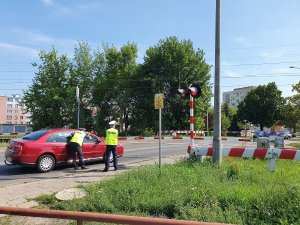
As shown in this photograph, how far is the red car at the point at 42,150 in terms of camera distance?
1268 centimetres

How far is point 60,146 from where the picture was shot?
1349 centimetres

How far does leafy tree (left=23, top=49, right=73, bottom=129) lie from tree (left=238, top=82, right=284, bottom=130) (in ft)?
146

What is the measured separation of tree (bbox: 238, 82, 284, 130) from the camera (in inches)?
3083

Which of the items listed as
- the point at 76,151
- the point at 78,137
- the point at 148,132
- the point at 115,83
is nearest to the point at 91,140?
the point at 78,137

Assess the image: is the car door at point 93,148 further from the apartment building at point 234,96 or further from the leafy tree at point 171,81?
the apartment building at point 234,96

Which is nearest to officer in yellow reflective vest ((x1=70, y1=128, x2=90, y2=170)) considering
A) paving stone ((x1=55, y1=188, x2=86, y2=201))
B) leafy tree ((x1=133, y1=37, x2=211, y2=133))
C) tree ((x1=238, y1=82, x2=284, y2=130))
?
paving stone ((x1=55, y1=188, x2=86, y2=201))

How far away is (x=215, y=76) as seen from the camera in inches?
464

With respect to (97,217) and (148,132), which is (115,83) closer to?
(148,132)

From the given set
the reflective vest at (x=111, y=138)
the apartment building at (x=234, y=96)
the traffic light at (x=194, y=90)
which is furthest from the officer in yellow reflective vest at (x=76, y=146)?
the apartment building at (x=234, y=96)

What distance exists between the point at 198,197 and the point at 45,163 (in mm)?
7737

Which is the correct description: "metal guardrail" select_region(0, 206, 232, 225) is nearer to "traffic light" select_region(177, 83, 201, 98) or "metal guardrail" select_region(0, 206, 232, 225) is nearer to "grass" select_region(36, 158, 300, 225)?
"grass" select_region(36, 158, 300, 225)

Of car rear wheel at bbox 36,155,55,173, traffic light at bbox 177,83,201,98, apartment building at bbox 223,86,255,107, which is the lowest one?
car rear wheel at bbox 36,155,55,173

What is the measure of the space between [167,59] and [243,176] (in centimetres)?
4240

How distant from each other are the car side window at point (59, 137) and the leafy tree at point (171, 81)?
3658 centimetres
